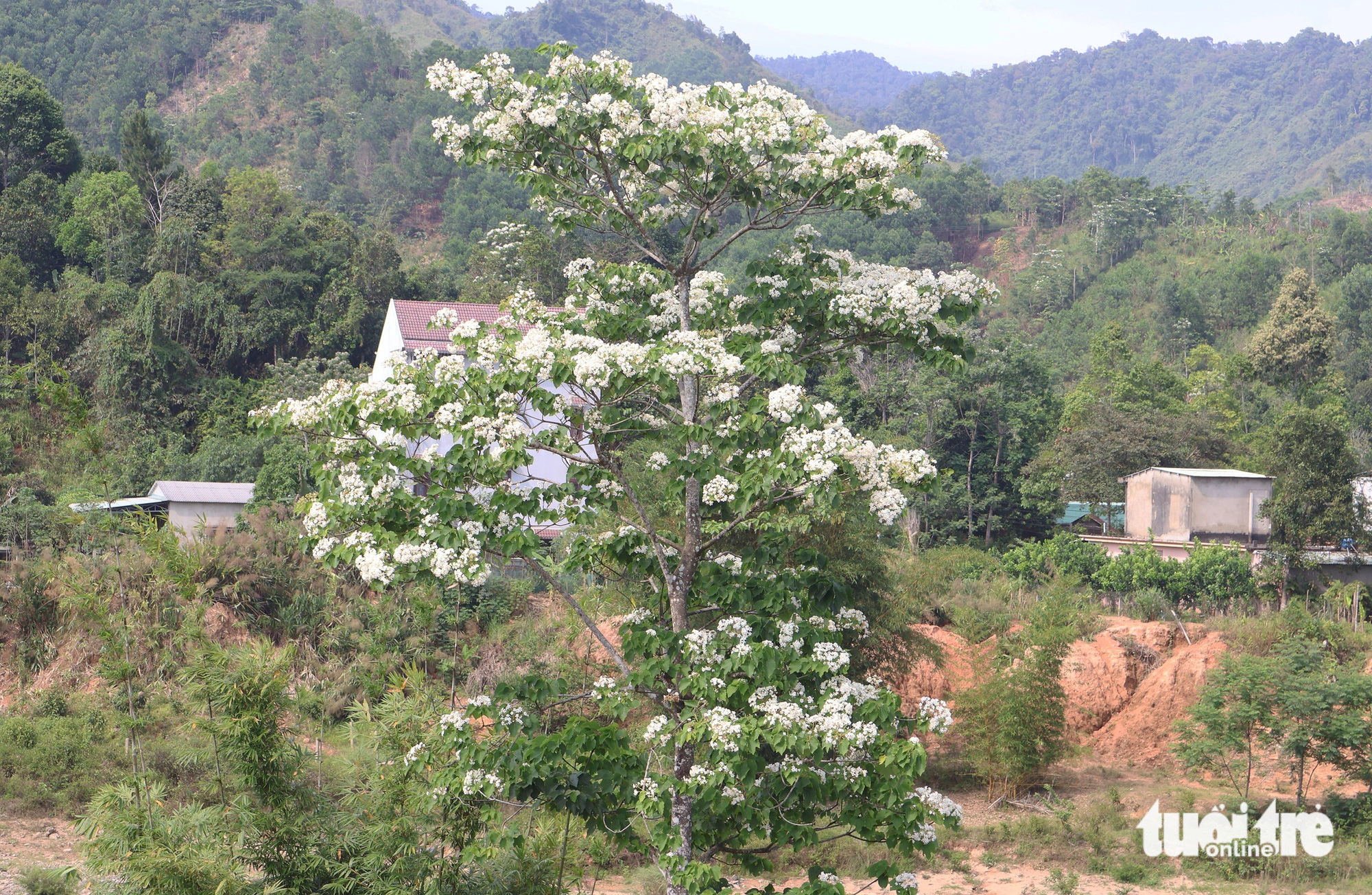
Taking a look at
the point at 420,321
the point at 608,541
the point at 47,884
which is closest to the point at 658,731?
the point at 608,541

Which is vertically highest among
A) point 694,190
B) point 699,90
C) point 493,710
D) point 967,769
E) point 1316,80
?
point 1316,80

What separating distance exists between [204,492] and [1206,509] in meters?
18.3

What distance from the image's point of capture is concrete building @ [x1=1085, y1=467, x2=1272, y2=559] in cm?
2102

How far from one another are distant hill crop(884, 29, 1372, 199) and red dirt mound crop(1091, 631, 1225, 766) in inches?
3474

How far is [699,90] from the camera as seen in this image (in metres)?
5.19

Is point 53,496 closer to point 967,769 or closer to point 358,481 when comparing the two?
point 967,769

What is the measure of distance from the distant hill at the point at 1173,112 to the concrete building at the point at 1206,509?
81.7 m

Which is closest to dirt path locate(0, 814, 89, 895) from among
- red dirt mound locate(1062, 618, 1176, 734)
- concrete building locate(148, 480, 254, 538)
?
concrete building locate(148, 480, 254, 538)

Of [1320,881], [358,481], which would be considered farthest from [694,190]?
[1320,881]

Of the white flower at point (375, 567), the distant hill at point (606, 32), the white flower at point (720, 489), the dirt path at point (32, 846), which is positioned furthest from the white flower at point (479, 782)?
the distant hill at point (606, 32)

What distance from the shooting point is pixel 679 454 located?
17.2 feet

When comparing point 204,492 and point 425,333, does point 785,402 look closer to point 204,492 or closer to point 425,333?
point 204,492

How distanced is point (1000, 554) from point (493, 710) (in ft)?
66.2

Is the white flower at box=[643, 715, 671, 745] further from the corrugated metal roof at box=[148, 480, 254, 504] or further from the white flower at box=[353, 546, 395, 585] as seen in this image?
the corrugated metal roof at box=[148, 480, 254, 504]
